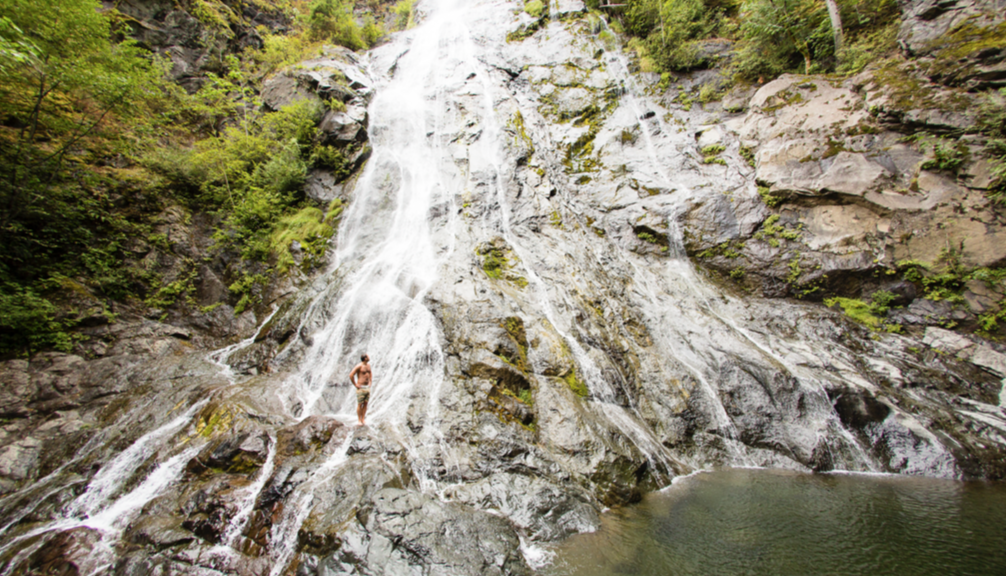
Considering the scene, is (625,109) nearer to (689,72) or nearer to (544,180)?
(689,72)

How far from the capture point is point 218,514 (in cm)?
438

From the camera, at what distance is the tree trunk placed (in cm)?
1166

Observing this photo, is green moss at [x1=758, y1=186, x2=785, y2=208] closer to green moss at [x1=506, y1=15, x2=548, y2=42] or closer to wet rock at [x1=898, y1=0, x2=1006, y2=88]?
wet rock at [x1=898, y1=0, x2=1006, y2=88]

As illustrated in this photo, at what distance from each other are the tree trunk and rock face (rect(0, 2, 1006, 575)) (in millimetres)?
1393

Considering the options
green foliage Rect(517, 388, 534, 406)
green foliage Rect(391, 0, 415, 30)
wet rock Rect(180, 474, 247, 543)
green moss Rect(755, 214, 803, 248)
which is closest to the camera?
wet rock Rect(180, 474, 247, 543)

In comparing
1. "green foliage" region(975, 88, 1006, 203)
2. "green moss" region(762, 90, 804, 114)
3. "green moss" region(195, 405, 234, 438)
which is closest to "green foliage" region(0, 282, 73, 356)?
"green moss" region(195, 405, 234, 438)

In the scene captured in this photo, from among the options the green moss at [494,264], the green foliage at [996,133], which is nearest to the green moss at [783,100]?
the green foliage at [996,133]

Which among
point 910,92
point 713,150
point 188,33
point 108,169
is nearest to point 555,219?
point 713,150

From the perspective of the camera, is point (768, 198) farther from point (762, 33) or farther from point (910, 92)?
point (762, 33)

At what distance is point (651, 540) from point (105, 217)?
576 inches

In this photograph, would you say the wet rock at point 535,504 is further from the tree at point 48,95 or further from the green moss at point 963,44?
the green moss at point 963,44

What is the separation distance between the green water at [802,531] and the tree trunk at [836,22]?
44.1ft

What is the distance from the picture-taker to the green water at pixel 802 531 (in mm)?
3910

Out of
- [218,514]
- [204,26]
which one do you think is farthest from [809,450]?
[204,26]
